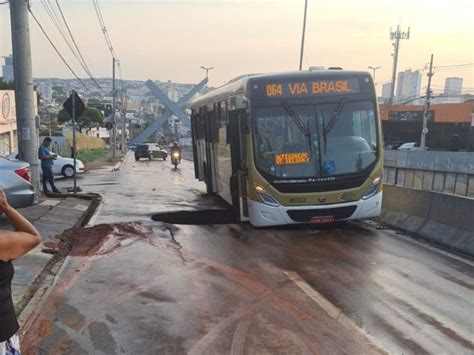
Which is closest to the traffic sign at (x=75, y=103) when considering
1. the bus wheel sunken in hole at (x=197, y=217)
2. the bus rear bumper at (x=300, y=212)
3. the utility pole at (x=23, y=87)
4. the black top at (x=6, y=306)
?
the utility pole at (x=23, y=87)

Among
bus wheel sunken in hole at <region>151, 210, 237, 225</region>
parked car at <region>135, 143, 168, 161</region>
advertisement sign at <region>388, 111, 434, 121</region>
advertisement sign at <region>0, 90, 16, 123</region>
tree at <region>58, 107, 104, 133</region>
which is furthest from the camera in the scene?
tree at <region>58, 107, 104, 133</region>

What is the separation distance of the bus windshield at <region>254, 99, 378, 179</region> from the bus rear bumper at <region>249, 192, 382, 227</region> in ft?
2.11

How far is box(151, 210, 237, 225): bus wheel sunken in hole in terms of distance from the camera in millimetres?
11727

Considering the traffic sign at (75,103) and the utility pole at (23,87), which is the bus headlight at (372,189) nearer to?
the utility pole at (23,87)

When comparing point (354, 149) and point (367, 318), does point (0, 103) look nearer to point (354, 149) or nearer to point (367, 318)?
point (354, 149)

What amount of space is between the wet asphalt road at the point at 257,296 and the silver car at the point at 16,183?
1.43m

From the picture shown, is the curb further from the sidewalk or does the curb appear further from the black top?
the black top

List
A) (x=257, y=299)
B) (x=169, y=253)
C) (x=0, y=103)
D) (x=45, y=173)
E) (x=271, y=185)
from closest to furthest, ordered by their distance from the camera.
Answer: (x=257, y=299)
(x=169, y=253)
(x=271, y=185)
(x=45, y=173)
(x=0, y=103)

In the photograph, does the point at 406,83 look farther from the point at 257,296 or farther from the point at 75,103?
the point at 257,296

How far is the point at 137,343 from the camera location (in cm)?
479

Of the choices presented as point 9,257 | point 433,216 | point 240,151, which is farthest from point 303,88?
point 9,257

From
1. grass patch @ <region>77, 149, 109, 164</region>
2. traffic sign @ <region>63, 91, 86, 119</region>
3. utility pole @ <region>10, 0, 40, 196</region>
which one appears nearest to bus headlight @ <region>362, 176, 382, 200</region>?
utility pole @ <region>10, 0, 40, 196</region>

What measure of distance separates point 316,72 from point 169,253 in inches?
188

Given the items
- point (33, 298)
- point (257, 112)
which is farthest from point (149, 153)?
point (33, 298)
